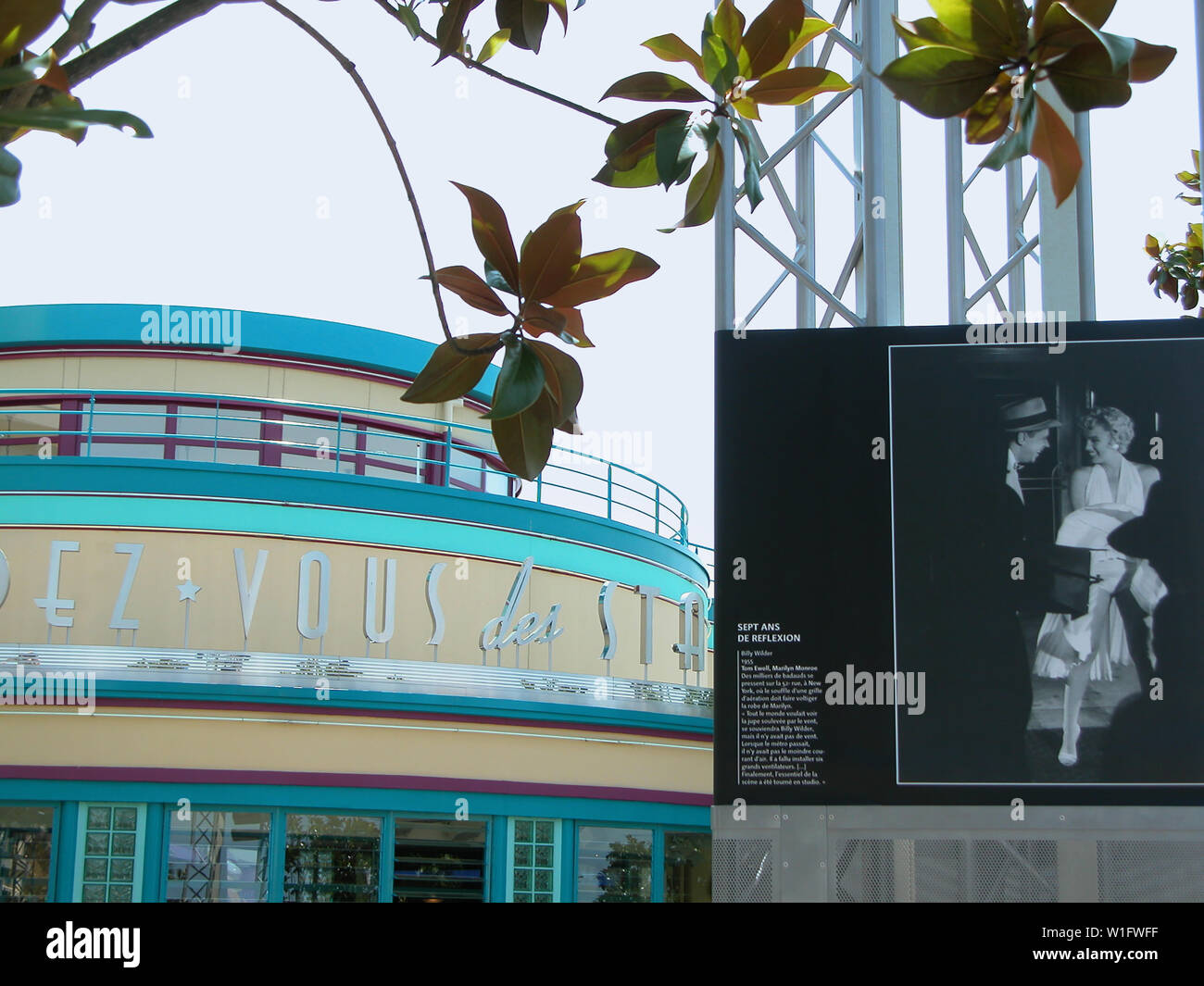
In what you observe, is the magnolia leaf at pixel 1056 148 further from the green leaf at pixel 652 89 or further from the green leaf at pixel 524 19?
the green leaf at pixel 524 19

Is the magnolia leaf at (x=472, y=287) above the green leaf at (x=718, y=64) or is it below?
below

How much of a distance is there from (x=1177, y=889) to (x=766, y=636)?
1817 millimetres

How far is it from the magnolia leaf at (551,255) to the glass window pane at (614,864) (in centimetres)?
1096

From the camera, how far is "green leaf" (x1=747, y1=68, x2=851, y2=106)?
1.76 metres

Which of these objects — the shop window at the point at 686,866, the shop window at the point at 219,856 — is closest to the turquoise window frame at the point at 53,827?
the shop window at the point at 219,856

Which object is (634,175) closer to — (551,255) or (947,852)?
(551,255)

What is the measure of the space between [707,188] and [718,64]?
0.17 metres

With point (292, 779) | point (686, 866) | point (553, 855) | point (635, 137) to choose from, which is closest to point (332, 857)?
point (292, 779)

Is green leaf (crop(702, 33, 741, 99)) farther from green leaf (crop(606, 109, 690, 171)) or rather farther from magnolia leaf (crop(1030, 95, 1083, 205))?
magnolia leaf (crop(1030, 95, 1083, 205))

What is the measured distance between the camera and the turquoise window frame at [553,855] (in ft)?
38.1

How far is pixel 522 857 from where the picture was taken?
11.8 metres
